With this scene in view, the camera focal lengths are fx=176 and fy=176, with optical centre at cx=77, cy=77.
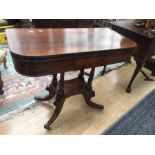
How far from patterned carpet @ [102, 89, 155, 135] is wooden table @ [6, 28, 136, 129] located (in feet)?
1.76

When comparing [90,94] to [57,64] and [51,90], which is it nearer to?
[51,90]

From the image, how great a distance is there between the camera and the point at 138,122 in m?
1.92

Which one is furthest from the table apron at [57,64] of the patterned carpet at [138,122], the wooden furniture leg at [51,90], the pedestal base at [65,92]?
the patterned carpet at [138,122]

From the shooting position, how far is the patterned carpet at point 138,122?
1.78 m

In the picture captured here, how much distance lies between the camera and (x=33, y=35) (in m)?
1.45

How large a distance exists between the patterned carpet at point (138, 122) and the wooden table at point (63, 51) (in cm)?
54

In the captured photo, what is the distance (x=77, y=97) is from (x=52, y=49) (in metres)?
1.08

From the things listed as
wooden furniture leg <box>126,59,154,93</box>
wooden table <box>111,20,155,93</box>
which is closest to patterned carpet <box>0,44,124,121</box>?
wooden furniture leg <box>126,59,154,93</box>

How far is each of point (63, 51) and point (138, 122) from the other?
1.22m

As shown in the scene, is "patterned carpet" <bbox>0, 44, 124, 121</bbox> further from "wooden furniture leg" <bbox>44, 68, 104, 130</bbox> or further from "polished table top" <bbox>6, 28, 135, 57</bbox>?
"polished table top" <bbox>6, 28, 135, 57</bbox>

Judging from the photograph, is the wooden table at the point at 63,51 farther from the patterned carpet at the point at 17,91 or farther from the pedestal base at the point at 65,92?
the patterned carpet at the point at 17,91

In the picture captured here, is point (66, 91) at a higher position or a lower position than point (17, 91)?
higher

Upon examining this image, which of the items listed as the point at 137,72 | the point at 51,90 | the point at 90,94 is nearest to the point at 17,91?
the point at 51,90

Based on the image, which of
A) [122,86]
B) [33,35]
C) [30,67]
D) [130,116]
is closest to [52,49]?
[30,67]
